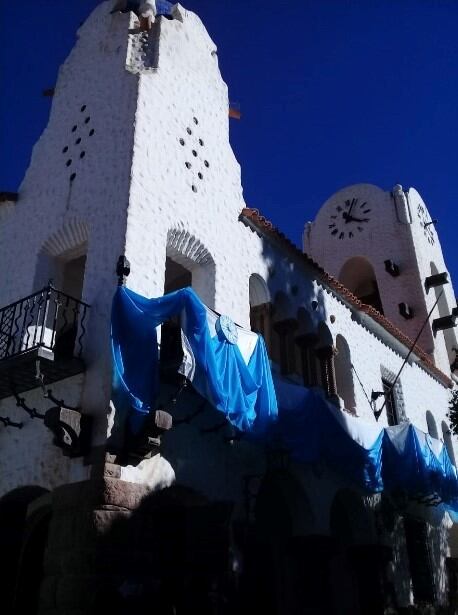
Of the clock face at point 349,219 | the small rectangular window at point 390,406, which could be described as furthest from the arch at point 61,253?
Result: the clock face at point 349,219

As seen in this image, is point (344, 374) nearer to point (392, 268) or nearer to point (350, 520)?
point (350, 520)

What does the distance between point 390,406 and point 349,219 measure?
8.98m

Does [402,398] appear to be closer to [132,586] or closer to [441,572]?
[441,572]

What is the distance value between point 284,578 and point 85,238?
20.8 feet

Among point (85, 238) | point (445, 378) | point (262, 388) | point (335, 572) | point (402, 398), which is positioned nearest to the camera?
point (262, 388)

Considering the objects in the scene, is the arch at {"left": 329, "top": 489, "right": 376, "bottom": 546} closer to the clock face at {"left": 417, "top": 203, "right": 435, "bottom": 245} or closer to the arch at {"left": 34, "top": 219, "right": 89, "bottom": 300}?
the arch at {"left": 34, "top": 219, "right": 89, "bottom": 300}

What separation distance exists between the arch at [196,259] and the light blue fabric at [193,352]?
1.96 meters

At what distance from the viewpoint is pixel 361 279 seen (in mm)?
21391

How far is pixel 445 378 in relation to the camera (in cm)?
1750

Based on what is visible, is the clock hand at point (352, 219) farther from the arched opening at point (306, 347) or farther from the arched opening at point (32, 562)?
the arched opening at point (32, 562)

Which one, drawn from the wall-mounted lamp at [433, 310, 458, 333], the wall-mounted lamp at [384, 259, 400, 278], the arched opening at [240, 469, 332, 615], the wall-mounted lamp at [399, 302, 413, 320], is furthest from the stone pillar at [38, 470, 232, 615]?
the wall-mounted lamp at [384, 259, 400, 278]

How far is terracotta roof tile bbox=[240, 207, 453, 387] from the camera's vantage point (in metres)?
11.0

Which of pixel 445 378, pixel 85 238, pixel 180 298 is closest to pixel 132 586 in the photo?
pixel 180 298

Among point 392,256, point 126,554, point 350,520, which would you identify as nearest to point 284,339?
point 350,520
